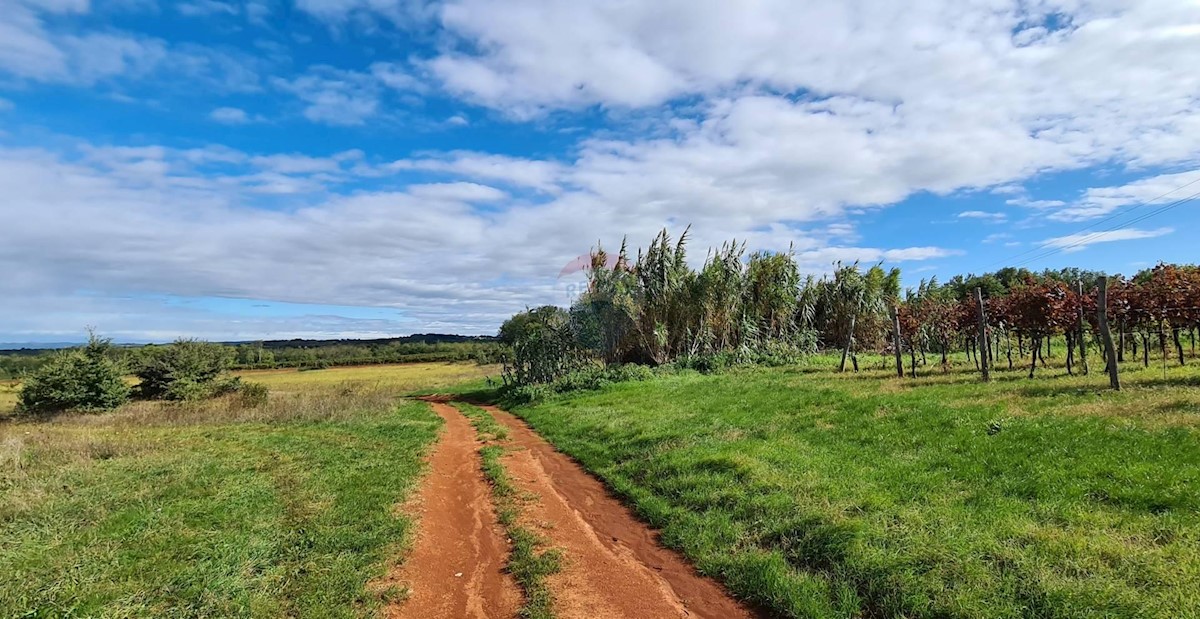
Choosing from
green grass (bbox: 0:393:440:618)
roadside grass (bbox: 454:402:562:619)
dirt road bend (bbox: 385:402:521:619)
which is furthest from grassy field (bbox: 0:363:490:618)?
roadside grass (bbox: 454:402:562:619)

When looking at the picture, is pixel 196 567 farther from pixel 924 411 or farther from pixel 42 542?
pixel 924 411

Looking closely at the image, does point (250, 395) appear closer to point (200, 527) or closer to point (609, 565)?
point (200, 527)

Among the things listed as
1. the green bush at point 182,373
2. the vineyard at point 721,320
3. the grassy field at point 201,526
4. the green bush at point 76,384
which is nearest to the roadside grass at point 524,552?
the grassy field at point 201,526

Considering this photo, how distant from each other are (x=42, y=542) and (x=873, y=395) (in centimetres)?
1456

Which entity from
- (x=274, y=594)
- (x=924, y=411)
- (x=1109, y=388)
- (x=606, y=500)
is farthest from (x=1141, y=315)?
(x=274, y=594)

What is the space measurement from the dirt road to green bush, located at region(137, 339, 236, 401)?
34246 mm

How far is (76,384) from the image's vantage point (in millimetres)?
29344

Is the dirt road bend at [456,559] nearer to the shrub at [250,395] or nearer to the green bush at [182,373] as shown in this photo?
the shrub at [250,395]

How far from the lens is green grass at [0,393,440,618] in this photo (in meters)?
5.18

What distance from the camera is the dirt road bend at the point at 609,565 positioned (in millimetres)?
5035

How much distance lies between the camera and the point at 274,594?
5352 millimetres

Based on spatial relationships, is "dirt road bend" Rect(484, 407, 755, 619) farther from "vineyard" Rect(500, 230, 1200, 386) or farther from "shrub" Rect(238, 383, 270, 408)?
"shrub" Rect(238, 383, 270, 408)

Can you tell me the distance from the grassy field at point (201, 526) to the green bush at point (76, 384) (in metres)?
19.1

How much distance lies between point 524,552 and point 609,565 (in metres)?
1.03
